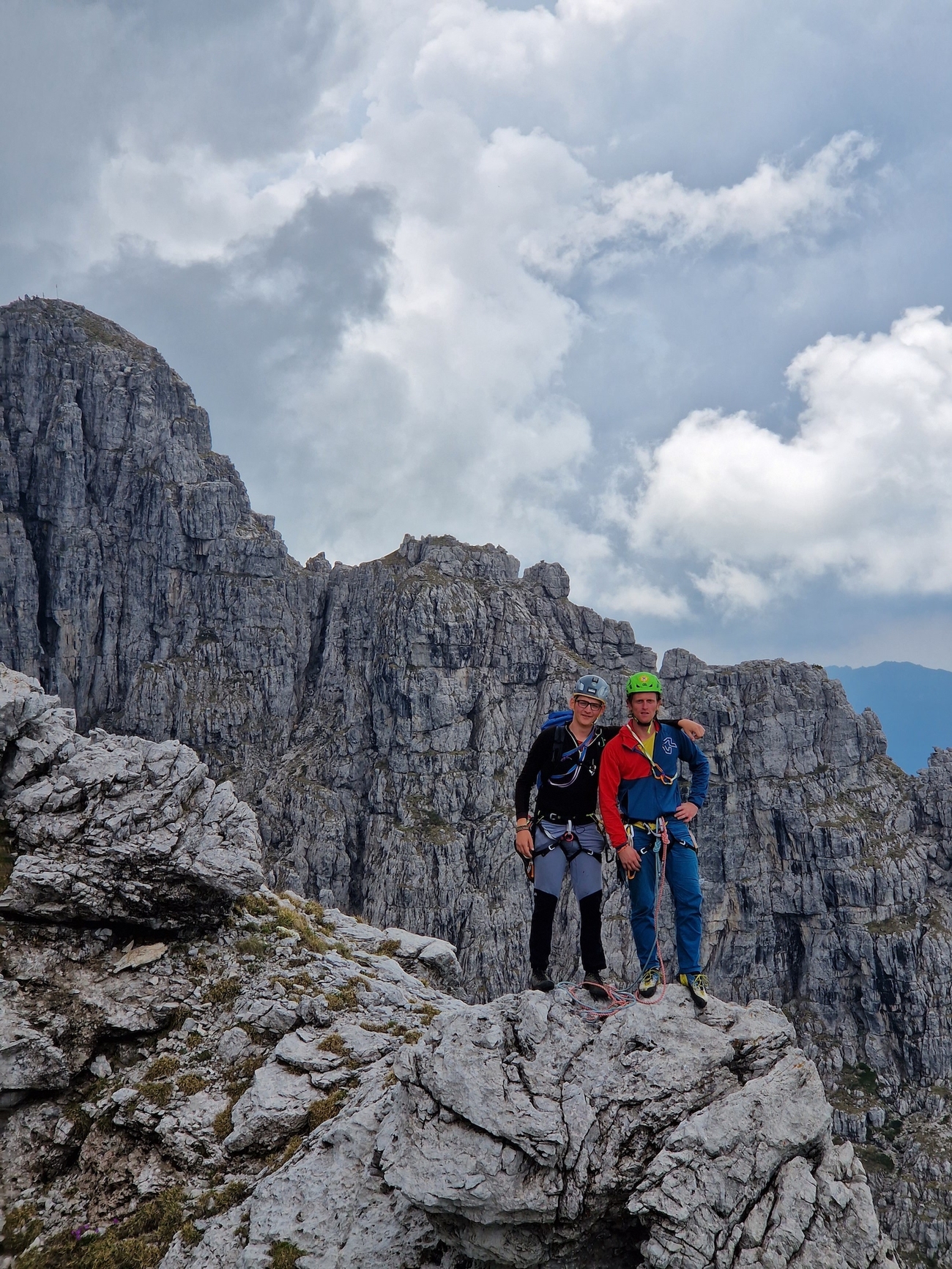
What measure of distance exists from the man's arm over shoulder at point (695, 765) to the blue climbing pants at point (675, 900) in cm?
78

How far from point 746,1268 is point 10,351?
191 metres

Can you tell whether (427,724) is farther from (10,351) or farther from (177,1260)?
(177,1260)

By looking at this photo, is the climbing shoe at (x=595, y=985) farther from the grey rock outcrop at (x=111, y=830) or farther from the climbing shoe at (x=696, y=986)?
the grey rock outcrop at (x=111, y=830)

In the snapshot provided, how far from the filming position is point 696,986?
11141 millimetres

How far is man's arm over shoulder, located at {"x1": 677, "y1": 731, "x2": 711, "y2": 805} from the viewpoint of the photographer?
38.8ft

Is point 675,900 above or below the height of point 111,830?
below

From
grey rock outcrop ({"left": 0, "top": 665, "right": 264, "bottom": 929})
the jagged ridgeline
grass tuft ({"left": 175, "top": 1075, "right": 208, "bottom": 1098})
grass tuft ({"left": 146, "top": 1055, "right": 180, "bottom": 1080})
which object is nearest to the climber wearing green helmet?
grass tuft ({"left": 175, "top": 1075, "right": 208, "bottom": 1098})

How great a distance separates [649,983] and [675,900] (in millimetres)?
1477

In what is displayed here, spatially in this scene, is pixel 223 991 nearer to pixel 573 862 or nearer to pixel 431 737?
pixel 573 862

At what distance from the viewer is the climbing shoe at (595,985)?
11.4m

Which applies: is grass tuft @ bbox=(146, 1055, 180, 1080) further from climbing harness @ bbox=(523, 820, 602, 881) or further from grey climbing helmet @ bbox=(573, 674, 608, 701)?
grey climbing helmet @ bbox=(573, 674, 608, 701)

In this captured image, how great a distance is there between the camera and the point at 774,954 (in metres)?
146

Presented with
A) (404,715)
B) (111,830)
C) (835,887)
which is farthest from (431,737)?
(111,830)

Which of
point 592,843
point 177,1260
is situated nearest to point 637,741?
point 592,843
